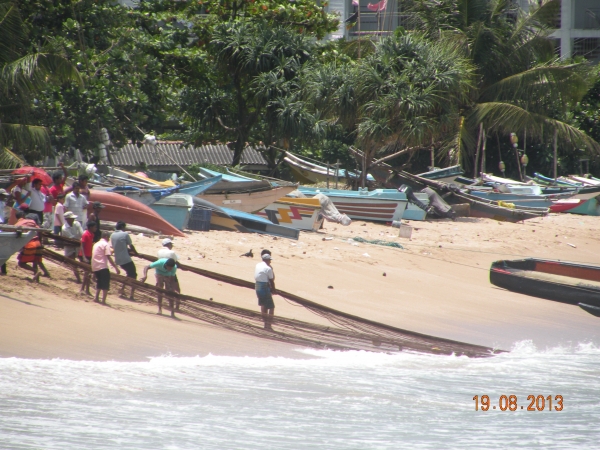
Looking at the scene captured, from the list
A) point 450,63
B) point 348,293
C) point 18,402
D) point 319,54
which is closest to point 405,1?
point 319,54

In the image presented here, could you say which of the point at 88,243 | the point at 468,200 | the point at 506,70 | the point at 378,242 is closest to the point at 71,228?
the point at 88,243

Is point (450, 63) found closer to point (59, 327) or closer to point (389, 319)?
point (389, 319)

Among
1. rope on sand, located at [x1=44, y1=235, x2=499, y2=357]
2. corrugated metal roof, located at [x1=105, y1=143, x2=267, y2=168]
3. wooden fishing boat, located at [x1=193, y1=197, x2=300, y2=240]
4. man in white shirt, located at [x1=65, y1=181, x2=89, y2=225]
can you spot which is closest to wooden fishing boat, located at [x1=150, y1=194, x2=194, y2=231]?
wooden fishing boat, located at [x1=193, y1=197, x2=300, y2=240]

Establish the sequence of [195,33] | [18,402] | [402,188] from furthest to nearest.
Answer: [195,33] < [402,188] < [18,402]

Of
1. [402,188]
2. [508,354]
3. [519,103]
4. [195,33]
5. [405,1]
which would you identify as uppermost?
A: [405,1]

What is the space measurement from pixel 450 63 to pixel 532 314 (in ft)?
42.8

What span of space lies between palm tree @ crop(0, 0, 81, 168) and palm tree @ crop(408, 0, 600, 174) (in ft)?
55.3

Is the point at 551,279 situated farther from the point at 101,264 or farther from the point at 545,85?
the point at 545,85

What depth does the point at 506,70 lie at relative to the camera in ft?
101

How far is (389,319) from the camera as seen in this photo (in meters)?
12.2

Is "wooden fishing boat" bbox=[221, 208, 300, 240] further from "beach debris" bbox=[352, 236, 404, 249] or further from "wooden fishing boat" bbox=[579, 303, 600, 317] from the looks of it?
"wooden fishing boat" bbox=[579, 303, 600, 317]

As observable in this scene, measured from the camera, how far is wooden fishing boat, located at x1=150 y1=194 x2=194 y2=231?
17.1m
